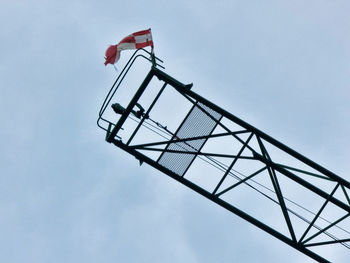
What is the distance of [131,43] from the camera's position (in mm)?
15930

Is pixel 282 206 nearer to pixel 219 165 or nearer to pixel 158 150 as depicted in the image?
pixel 219 165

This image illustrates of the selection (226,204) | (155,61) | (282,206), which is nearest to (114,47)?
(155,61)

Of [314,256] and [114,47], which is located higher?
[114,47]

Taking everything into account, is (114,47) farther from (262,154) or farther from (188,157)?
(262,154)

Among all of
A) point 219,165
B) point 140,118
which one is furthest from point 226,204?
point 140,118

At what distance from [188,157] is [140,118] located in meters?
1.70

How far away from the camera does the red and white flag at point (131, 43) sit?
1580 cm

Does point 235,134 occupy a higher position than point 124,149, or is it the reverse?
point 235,134

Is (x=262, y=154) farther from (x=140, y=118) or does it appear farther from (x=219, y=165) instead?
(x=140, y=118)

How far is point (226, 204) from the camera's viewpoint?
1530 cm

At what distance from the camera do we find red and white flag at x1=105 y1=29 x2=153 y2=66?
15.8 m

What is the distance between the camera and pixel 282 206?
1555 centimetres

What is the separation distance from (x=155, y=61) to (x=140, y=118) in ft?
5.17

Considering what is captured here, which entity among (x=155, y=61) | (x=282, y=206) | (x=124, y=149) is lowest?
(x=124, y=149)
